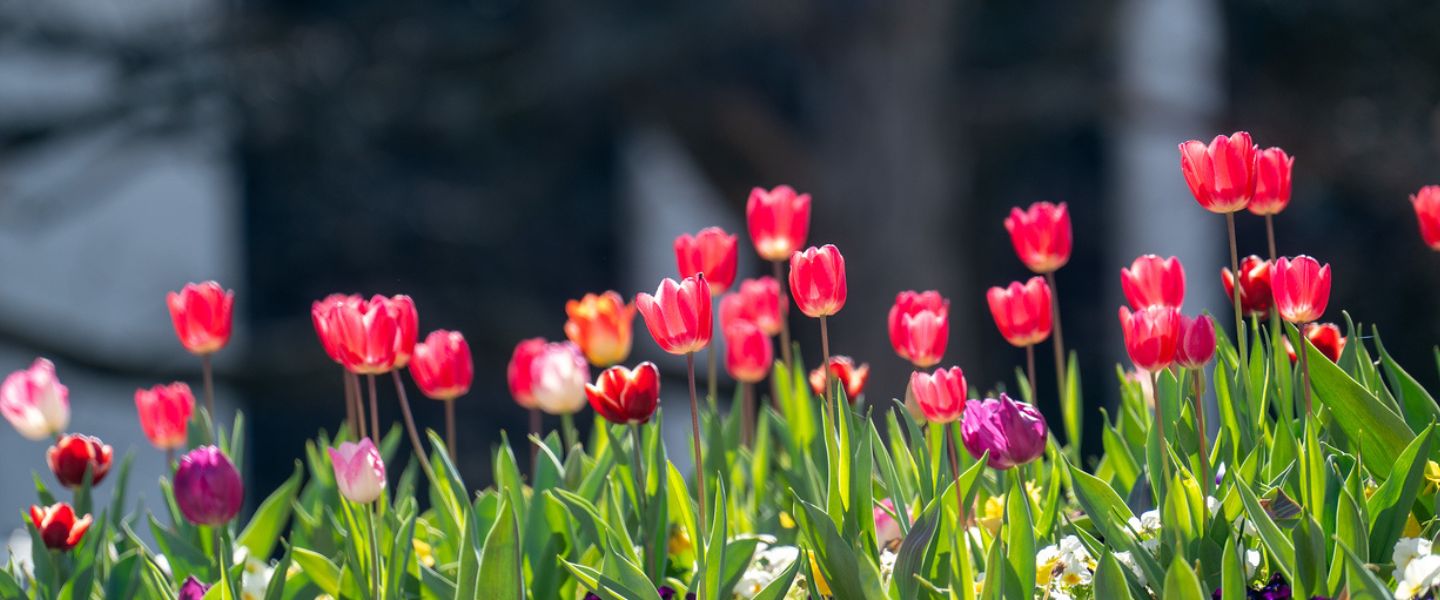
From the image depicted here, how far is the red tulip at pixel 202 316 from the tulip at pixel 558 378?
33 cm

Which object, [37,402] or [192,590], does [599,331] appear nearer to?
[192,590]

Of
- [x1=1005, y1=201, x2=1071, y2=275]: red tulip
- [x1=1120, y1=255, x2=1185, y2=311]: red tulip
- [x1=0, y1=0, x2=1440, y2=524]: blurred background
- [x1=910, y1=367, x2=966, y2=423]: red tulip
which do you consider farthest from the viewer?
[x1=0, y1=0, x2=1440, y2=524]: blurred background

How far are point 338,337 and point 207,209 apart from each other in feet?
20.8

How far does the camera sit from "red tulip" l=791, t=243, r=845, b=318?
1233 mm

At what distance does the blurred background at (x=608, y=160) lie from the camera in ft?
18.9

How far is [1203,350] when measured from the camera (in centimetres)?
119

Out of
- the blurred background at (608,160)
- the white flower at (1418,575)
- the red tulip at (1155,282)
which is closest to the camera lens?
the white flower at (1418,575)

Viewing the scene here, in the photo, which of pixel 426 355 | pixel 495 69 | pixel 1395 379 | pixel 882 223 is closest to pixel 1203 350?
pixel 1395 379

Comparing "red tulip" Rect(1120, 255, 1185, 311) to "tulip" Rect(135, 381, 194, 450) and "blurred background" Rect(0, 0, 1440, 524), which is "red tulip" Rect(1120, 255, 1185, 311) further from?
"blurred background" Rect(0, 0, 1440, 524)

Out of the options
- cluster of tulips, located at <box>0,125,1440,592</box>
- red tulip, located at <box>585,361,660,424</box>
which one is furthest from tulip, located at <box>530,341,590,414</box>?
red tulip, located at <box>585,361,660,424</box>

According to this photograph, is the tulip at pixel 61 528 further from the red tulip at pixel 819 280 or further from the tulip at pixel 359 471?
the red tulip at pixel 819 280

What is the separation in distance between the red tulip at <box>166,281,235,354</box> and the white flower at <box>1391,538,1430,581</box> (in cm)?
114

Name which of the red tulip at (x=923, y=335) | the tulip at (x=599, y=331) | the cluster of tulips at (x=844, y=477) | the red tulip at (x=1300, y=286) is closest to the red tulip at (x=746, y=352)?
the cluster of tulips at (x=844, y=477)

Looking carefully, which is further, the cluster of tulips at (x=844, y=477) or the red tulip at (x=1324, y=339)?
the red tulip at (x=1324, y=339)
